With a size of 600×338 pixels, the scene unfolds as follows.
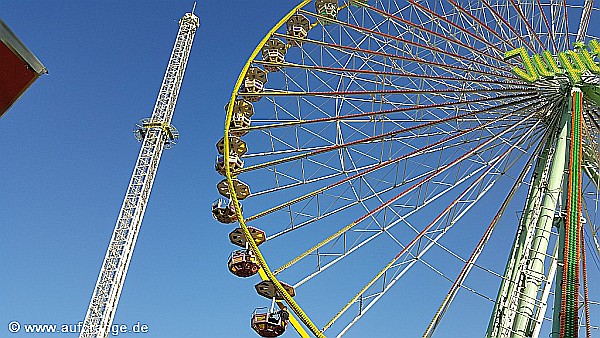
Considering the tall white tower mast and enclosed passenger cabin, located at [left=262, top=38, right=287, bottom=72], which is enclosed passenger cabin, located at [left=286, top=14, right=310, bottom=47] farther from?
the tall white tower mast

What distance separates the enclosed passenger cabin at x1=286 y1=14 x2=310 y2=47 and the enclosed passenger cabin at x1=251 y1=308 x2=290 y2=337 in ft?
27.9

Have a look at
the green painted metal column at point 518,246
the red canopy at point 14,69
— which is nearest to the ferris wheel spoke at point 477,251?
the green painted metal column at point 518,246

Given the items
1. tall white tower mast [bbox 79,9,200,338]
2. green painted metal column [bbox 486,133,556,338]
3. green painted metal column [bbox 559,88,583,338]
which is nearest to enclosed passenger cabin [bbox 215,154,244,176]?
green painted metal column [bbox 486,133,556,338]

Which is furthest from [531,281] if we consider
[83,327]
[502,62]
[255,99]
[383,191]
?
[83,327]

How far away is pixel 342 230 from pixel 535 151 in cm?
608

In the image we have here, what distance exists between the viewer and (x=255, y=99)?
20359 mm

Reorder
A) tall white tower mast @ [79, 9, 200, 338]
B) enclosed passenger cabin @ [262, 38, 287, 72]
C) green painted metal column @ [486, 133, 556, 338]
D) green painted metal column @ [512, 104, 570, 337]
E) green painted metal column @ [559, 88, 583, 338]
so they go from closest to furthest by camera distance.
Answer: green painted metal column @ [559, 88, 583, 338] < green painted metal column @ [512, 104, 570, 337] < green painted metal column @ [486, 133, 556, 338] < enclosed passenger cabin @ [262, 38, 287, 72] < tall white tower mast @ [79, 9, 200, 338]

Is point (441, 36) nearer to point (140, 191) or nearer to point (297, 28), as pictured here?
point (297, 28)

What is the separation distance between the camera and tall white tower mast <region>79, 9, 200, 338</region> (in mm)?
38094

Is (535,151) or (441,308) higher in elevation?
(535,151)

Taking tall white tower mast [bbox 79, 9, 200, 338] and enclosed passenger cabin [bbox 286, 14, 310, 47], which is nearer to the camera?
enclosed passenger cabin [bbox 286, 14, 310, 47]

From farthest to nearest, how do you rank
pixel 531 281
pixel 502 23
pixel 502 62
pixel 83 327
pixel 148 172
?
pixel 148 172, pixel 83 327, pixel 502 23, pixel 502 62, pixel 531 281

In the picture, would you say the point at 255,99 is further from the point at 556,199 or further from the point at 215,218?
the point at 556,199

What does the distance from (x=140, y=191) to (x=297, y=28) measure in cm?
2412
